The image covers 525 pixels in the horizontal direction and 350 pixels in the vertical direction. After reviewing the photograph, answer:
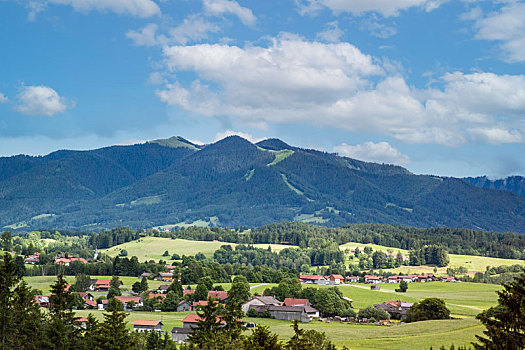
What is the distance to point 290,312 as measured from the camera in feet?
382

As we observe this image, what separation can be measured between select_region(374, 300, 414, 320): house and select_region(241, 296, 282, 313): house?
2203cm

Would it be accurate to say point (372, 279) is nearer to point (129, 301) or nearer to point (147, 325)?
point (129, 301)

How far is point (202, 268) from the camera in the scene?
6225 inches

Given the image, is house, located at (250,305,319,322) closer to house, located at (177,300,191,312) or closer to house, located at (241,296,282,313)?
house, located at (241,296,282,313)

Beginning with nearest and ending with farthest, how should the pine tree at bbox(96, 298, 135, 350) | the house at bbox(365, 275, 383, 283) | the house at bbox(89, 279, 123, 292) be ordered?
the pine tree at bbox(96, 298, 135, 350)
the house at bbox(89, 279, 123, 292)
the house at bbox(365, 275, 383, 283)

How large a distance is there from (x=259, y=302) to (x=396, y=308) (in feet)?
95.6

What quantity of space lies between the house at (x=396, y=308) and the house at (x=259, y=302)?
2203cm

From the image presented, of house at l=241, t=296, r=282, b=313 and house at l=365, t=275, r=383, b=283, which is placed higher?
house at l=365, t=275, r=383, b=283

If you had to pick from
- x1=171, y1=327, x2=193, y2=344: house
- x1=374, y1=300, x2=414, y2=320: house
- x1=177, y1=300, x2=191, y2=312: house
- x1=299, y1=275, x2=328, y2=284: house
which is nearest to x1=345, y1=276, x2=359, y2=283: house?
x1=299, y1=275, x2=328, y2=284: house

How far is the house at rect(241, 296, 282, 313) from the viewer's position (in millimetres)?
120713

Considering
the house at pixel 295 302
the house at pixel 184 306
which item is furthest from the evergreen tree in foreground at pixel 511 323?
the house at pixel 184 306

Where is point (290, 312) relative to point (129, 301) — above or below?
below

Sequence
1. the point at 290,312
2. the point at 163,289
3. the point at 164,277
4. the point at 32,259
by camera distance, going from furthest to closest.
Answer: the point at 32,259 < the point at 164,277 < the point at 163,289 < the point at 290,312

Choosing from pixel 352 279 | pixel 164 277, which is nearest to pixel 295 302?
pixel 164 277
